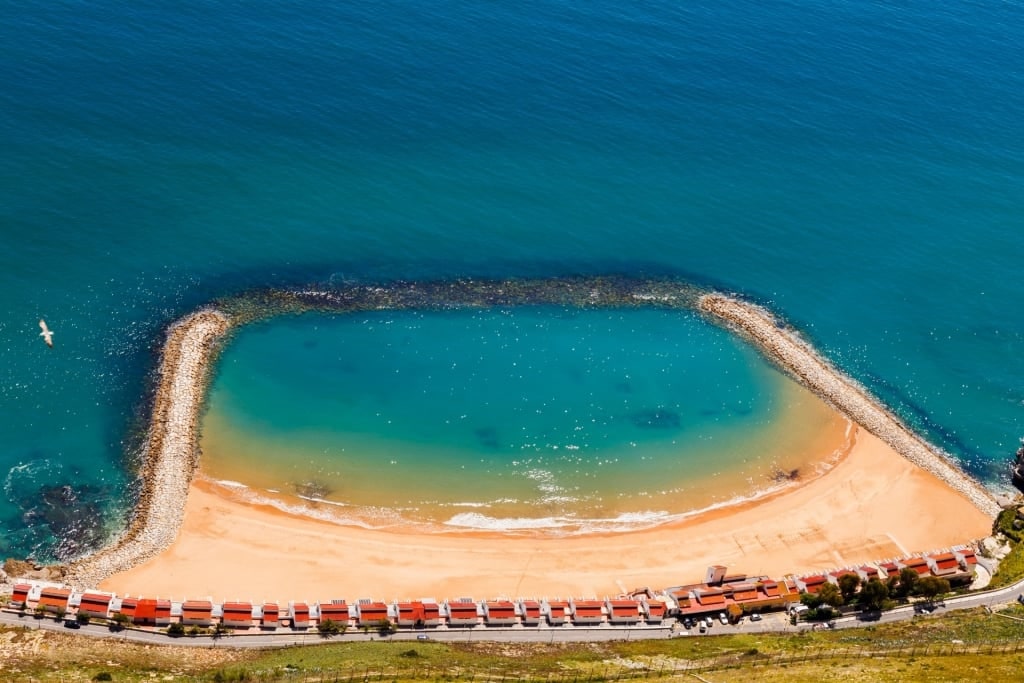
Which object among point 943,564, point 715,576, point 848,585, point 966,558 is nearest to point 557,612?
point 715,576

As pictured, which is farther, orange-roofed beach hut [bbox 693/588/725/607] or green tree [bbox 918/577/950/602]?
green tree [bbox 918/577/950/602]

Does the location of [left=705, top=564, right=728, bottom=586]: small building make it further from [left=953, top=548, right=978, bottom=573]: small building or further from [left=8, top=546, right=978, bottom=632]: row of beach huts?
[left=953, top=548, right=978, bottom=573]: small building

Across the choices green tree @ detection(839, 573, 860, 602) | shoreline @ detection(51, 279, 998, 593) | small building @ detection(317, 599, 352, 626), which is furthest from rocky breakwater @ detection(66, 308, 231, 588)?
green tree @ detection(839, 573, 860, 602)

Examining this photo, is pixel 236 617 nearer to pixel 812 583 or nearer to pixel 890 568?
pixel 812 583

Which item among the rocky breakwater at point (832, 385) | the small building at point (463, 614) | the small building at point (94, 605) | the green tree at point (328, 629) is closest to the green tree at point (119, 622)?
the small building at point (94, 605)

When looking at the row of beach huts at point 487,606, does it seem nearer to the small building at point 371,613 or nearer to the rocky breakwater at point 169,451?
the small building at point 371,613
